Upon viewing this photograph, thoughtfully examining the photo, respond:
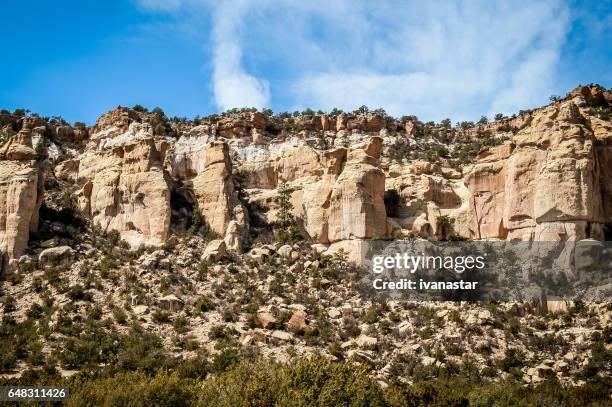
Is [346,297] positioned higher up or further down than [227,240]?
further down

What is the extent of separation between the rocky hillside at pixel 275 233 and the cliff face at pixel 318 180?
131 millimetres

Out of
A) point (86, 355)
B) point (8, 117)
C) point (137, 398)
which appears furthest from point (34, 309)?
point (8, 117)

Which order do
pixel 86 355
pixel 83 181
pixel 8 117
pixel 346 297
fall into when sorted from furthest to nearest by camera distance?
1. pixel 8 117
2. pixel 83 181
3. pixel 346 297
4. pixel 86 355

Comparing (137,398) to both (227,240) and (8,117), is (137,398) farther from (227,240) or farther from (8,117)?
(8,117)

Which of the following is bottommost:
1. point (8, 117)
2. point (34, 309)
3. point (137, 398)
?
point (137, 398)

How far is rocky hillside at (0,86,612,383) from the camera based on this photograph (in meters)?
32.9

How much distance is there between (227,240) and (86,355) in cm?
1490

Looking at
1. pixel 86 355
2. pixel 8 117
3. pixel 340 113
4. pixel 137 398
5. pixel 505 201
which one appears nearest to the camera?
pixel 137 398

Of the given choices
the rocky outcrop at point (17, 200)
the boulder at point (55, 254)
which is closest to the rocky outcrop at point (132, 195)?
the boulder at point (55, 254)

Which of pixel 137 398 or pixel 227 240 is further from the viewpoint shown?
pixel 227 240

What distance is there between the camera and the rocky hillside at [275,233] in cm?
3291

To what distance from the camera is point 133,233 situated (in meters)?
45.1

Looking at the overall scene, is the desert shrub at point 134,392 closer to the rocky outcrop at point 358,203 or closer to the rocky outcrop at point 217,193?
the rocky outcrop at point 217,193

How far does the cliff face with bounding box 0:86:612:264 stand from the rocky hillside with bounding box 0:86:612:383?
13cm
